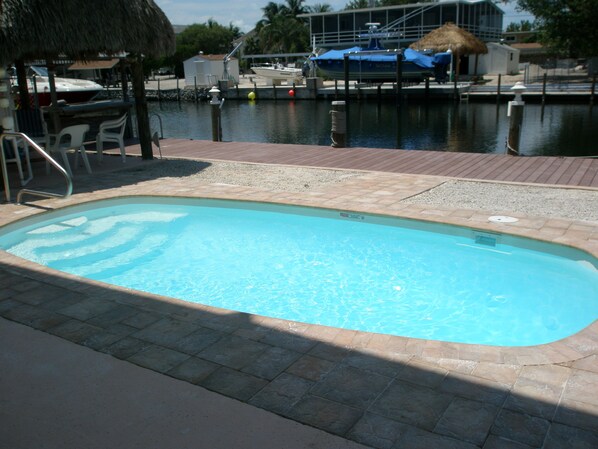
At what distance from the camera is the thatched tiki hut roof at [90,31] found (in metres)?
8.75

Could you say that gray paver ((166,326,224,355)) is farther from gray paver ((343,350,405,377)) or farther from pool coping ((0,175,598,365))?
gray paver ((343,350,405,377))

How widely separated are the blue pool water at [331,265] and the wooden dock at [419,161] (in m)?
3.01

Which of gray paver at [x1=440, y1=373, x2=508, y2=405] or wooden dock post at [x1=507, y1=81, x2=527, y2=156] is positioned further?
wooden dock post at [x1=507, y1=81, x2=527, y2=156]

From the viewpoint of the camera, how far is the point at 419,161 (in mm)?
10945

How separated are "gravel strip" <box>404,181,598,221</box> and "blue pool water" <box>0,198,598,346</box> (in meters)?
1.02

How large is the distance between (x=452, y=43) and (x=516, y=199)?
1251 inches

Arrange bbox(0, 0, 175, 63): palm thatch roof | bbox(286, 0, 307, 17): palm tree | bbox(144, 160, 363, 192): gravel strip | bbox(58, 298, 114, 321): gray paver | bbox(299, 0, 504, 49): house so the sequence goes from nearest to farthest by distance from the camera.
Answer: bbox(58, 298, 114, 321): gray paver < bbox(0, 0, 175, 63): palm thatch roof < bbox(144, 160, 363, 192): gravel strip < bbox(299, 0, 504, 49): house < bbox(286, 0, 307, 17): palm tree

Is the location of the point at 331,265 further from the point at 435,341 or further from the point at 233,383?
the point at 233,383

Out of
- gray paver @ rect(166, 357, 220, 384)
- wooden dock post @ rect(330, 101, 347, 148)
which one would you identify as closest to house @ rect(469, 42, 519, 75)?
wooden dock post @ rect(330, 101, 347, 148)

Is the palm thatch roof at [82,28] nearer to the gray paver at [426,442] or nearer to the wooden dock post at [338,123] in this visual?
the wooden dock post at [338,123]

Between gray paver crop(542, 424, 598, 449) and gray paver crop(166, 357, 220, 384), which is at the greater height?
gray paver crop(166, 357, 220, 384)

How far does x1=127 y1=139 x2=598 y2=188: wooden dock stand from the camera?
912 centimetres

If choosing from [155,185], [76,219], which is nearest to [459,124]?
[155,185]

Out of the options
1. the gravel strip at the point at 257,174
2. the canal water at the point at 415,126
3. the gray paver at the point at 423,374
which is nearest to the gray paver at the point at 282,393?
the gray paver at the point at 423,374
